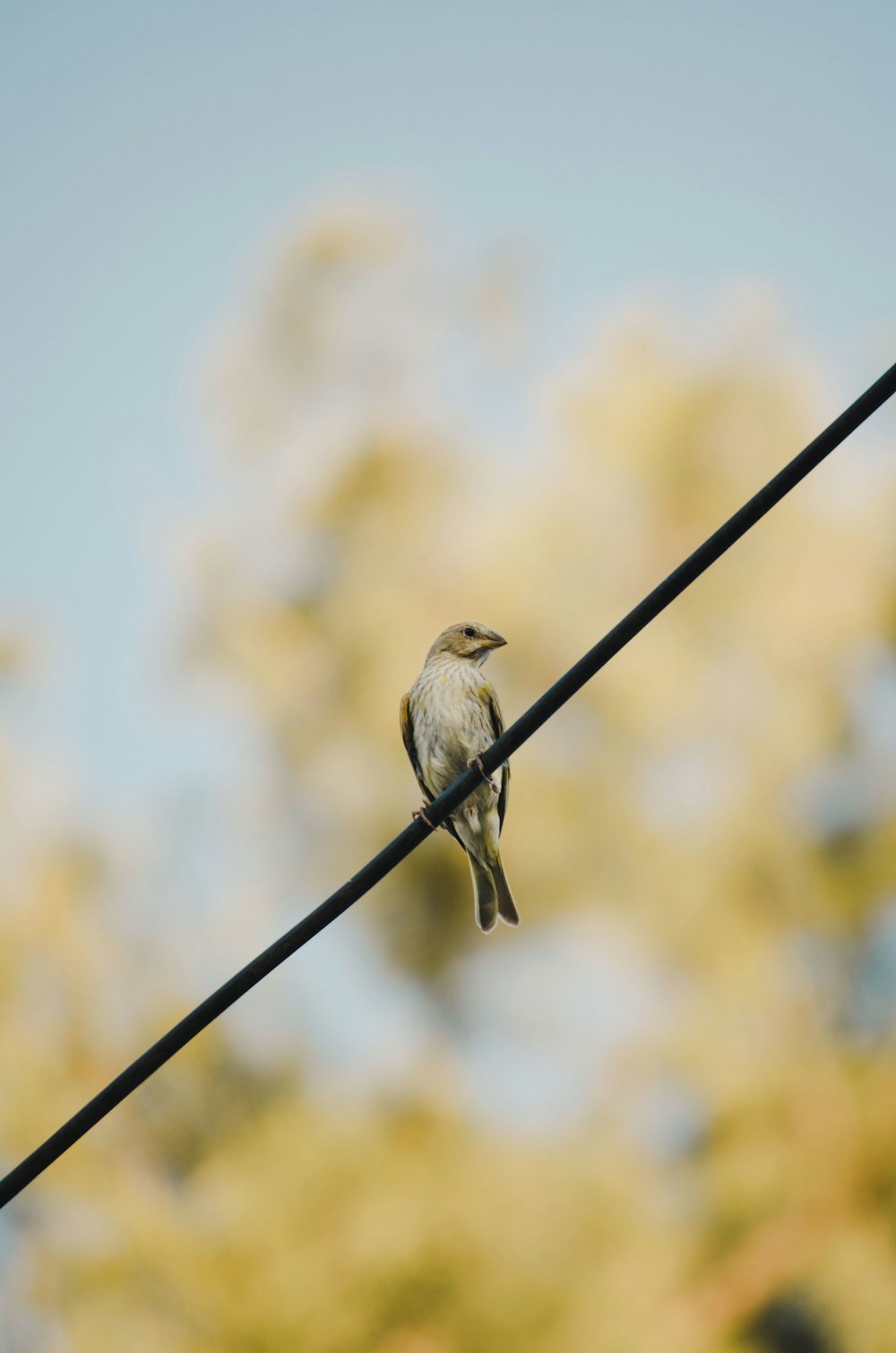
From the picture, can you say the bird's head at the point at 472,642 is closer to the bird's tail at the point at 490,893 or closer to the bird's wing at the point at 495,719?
the bird's wing at the point at 495,719

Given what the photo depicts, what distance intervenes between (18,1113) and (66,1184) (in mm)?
374

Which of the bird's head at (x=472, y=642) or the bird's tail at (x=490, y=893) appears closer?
the bird's tail at (x=490, y=893)

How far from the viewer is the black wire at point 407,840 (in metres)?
1.18

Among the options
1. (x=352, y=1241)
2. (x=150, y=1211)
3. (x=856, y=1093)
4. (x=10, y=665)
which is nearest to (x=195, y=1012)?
(x=352, y=1241)

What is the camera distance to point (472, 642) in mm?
3469

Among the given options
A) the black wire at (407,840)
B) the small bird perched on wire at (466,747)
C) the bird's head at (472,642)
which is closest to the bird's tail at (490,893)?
the small bird perched on wire at (466,747)

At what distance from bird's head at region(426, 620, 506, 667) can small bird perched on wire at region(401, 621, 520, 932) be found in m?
0.07

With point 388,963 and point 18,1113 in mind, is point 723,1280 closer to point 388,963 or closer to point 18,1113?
point 388,963

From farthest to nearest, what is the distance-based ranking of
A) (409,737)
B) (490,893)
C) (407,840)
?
(409,737)
(490,893)
(407,840)

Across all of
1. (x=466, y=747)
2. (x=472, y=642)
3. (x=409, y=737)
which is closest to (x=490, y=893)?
(x=466, y=747)

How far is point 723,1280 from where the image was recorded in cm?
464

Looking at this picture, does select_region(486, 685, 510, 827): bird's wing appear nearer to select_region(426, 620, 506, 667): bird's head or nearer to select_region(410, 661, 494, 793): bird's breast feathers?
select_region(410, 661, 494, 793): bird's breast feathers

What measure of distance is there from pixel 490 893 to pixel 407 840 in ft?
5.95

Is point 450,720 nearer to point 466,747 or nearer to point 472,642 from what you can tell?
point 466,747
